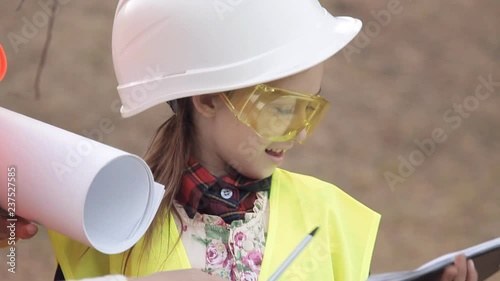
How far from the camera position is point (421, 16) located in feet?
13.1

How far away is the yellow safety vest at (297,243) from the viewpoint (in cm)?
136

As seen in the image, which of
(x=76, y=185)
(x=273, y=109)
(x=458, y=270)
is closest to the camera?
(x=76, y=185)

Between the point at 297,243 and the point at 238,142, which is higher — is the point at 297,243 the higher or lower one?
the lower one

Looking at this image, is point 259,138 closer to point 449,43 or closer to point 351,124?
point 351,124

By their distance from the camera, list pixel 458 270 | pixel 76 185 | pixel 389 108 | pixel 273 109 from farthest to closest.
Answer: pixel 389 108
pixel 273 109
pixel 458 270
pixel 76 185

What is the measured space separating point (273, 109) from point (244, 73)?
0.07 m

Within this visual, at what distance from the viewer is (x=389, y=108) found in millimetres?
3734

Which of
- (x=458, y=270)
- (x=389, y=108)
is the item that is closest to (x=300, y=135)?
(x=458, y=270)

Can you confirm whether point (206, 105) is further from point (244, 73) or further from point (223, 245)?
point (223, 245)

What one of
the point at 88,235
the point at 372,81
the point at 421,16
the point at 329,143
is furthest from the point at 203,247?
the point at 421,16

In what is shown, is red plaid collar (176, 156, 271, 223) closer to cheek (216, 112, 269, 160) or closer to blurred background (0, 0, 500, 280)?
cheek (216, 112, 269, 160)

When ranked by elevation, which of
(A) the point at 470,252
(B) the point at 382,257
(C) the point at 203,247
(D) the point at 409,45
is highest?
(A) the point at 470,252

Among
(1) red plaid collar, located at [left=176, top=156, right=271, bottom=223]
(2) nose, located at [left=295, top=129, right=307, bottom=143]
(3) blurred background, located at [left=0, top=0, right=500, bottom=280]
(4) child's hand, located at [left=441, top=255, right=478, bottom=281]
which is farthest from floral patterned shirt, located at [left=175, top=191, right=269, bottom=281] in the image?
(3) blurred background, located at [left=0, top=0, right=500, bottom=280]

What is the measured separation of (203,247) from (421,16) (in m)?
2.80
